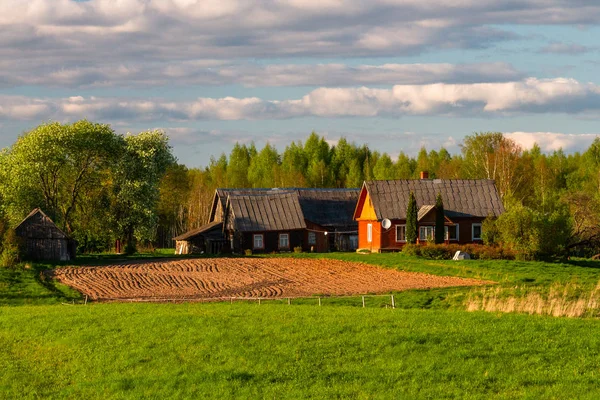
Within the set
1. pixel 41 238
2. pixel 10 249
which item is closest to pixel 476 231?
pixel 41 238

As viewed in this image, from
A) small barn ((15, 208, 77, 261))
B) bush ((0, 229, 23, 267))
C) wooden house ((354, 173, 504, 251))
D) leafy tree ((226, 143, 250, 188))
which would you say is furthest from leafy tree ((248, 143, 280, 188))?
bush ((0, 229, 23, 267))

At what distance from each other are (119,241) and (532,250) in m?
A: 40.0

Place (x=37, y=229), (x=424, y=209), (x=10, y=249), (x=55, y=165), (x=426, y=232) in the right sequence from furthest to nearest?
(x=55, y=165) → (x=424, y=209) → (x=426, y=232) → (x=37, y=229) → (x=10, y=249)

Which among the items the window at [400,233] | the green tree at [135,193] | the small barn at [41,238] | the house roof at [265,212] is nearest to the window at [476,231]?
the window at [400,233]

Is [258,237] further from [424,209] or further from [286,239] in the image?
[424,209]

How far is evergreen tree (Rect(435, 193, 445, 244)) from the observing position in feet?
226

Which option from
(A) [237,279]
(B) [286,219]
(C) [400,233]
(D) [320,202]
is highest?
(D) [320,202]

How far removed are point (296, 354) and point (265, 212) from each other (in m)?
56.0

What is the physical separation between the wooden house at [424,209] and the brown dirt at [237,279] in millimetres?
9677

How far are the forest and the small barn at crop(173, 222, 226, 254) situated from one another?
326cm

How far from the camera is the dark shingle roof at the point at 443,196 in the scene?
236 ft

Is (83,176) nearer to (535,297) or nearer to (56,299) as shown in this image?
(56,299)

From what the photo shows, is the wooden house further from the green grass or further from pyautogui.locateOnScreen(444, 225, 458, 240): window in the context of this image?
the green grass

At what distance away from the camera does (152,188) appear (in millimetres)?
78375
